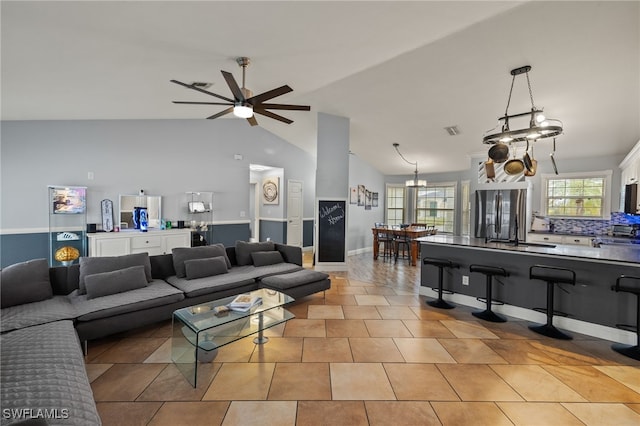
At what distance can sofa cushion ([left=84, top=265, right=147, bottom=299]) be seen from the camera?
3.02 meters

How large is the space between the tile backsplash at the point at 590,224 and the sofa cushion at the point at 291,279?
220 inches

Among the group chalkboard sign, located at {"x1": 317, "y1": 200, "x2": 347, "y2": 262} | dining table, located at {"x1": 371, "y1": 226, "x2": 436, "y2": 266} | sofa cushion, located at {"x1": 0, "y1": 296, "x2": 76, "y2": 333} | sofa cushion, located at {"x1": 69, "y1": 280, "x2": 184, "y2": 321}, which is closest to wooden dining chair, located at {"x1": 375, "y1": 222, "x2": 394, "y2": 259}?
dining table, located at {"x1": 371, "y1": 226, "x2": 436, "y2": 266}

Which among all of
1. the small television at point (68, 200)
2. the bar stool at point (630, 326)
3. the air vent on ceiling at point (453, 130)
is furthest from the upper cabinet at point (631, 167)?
the small television at point (68, 200)

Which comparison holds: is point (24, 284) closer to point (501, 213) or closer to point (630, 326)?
point (630, 326)

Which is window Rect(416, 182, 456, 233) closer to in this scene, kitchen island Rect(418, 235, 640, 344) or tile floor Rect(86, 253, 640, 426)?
kitchen island Rect(418, 235, 640, 344)

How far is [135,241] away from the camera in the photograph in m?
5.45

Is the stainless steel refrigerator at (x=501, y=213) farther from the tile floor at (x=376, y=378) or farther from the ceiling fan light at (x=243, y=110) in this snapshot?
the ceiling fan light at (x=243, y=110)

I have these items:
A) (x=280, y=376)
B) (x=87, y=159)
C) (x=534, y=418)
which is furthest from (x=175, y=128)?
(x=534, y=418)

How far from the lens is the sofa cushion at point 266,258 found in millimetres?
4594

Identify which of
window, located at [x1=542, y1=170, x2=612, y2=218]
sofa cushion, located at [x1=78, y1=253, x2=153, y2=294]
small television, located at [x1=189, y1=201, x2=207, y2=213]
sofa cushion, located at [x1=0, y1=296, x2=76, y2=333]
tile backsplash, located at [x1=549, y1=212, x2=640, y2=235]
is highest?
window, located at [x1=542, y1=170, x2=612, y2=218]

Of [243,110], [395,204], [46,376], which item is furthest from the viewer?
[395,204]

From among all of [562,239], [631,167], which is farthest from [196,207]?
[631,167]

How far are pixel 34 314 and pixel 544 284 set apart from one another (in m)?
5.28

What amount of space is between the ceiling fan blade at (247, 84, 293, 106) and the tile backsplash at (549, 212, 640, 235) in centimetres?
656
